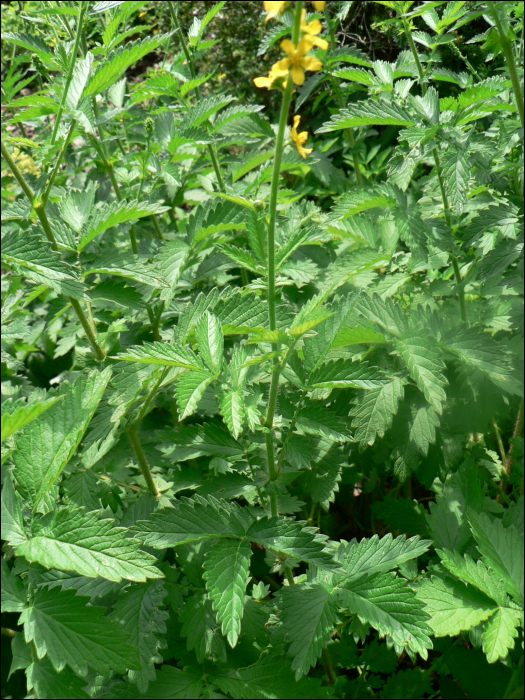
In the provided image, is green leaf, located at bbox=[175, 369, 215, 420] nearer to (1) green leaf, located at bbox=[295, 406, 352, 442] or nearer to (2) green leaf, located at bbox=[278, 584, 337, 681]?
(1) green leaf, located at bbox=[295, 406, 352, 442]

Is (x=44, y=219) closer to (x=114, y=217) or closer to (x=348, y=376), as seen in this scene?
(x=114, y=217)

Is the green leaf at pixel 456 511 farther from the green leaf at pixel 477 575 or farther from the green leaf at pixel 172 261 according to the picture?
the green leaf at pixel 172 261

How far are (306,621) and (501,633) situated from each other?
15.6 inches

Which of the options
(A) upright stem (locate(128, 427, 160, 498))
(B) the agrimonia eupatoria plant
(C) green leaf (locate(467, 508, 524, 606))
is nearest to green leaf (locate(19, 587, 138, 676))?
(B) the agrimonia eupatoria plant

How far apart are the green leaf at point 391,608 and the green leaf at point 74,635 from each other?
472mm

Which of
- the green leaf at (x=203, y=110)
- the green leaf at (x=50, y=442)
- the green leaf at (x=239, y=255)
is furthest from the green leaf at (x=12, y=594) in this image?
the green leaf at (x=203, y=110)

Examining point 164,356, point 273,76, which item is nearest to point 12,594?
point 164,356

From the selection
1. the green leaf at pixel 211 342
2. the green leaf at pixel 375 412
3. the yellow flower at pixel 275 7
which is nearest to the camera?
the yellow flower at pixel 275 7

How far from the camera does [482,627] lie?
4.18 feet

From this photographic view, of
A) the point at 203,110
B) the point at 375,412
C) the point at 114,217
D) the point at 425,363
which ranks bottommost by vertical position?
the point at 375,412

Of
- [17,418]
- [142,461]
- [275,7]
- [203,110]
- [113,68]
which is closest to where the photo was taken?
[275,7]

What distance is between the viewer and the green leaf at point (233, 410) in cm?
103

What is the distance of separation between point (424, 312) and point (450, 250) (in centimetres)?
20

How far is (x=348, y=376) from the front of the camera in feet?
3.95
